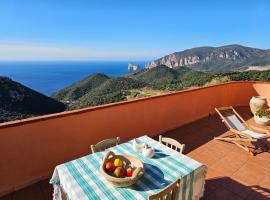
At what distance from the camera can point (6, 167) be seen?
119 inches

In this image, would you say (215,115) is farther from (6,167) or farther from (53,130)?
(6,167)

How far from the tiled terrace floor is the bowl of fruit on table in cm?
152

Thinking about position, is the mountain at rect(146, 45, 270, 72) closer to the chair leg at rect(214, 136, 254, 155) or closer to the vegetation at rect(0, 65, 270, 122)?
the vegetation at rect(0, 65, 270, 122)

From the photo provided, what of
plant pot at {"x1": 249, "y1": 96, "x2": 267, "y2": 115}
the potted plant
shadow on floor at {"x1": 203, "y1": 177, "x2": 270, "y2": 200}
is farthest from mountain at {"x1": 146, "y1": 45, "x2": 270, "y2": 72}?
shadow on floor at {"x1": 203, "y1": 177, "x2": 270, "y2": 200}

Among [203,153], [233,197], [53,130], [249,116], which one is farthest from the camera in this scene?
[249,116]

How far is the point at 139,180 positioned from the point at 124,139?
2.63 metres

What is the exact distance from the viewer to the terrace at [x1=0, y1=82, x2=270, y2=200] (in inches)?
120

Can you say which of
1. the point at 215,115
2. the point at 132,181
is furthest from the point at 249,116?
the point at 132,181

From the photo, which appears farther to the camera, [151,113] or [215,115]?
[215,115]

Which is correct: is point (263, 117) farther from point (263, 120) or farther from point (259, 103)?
point (259, 103)

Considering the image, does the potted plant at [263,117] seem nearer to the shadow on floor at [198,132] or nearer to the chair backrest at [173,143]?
the shadow on floor at [198,132]

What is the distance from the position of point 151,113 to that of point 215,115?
9.04 ft

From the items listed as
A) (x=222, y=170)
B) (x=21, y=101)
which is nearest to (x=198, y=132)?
(x=222, y=170)

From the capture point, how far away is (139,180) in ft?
6.23
